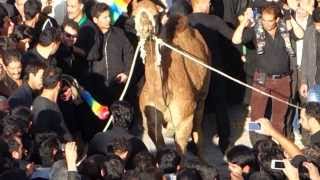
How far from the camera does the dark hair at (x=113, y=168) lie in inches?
296

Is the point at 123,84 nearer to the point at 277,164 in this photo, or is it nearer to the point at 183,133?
the point at 183,133

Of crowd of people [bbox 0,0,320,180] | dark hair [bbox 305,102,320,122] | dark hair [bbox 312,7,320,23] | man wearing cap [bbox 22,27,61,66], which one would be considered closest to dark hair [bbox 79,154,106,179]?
crowd of people [bbox 0,0,320,180]

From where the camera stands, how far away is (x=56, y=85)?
8.89m

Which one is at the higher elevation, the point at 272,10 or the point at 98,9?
the point at 98,9

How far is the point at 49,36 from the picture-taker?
9.76 metres

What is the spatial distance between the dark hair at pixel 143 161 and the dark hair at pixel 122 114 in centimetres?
70

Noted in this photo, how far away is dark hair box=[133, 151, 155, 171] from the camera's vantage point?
7536 millimetres

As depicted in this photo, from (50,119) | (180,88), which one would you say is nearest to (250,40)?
(180,88)

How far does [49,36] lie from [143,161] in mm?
2556

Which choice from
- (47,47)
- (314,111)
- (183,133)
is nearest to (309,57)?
(183,133)

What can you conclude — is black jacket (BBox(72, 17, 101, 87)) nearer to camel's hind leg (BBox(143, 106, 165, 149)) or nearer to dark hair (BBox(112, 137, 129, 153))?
camel's hind leg (BBox(143, 106, 165, 149))

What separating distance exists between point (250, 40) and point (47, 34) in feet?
7.12

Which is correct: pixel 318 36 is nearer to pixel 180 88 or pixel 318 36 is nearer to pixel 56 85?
pixel 180 88

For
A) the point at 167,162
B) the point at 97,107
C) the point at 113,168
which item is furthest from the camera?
the point at 97,107
